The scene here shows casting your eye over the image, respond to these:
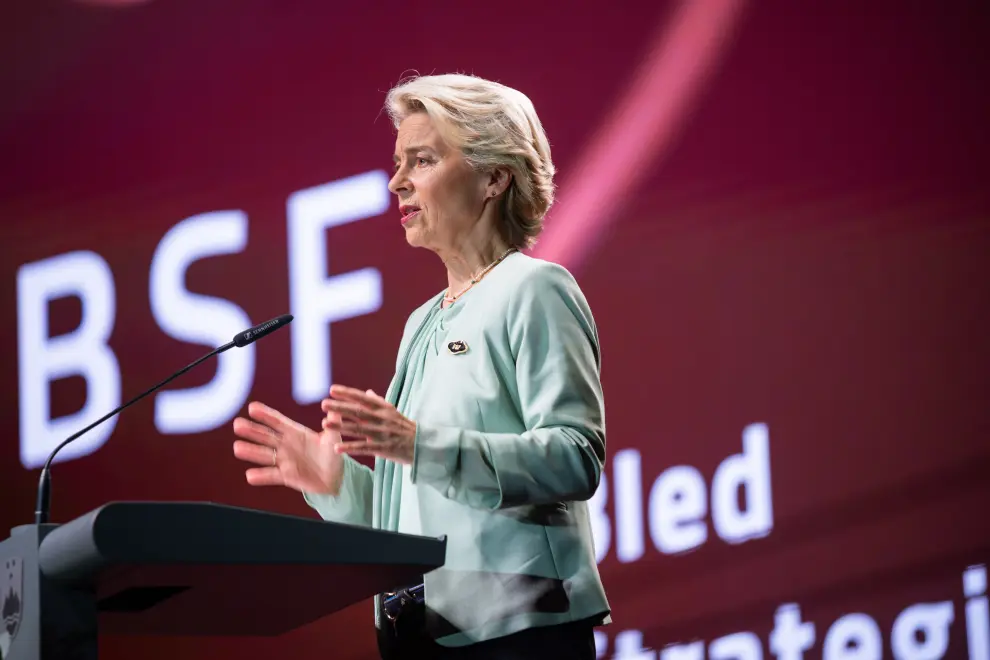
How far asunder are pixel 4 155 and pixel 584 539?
252 cm

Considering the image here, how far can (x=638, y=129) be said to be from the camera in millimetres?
3148

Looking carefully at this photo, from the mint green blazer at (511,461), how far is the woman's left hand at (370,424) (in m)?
0.02

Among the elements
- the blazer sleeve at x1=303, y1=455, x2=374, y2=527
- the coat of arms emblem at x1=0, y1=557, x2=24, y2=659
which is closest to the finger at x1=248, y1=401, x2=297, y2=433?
the blazer sleeve at x1=303, y1=455, x2=374, y2=527

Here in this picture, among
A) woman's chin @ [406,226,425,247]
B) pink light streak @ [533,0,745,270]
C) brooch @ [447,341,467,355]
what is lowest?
brooch @ [447,341,467,355]

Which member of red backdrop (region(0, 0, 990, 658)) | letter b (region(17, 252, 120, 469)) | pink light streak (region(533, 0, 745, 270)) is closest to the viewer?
red backdrop (region(0, 0, 990, 658))

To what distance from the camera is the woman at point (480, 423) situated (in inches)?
56.4

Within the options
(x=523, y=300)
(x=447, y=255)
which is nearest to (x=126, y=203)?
(x=447, y=255)

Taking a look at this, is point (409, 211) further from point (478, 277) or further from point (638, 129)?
point (638, 129)

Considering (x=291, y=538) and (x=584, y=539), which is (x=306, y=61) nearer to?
(x=584, y=539)

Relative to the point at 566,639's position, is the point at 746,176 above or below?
above

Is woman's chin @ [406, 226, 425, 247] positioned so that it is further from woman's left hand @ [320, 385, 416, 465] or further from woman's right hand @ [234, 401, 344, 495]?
woman's left hand @ [320, 385, 416, 465]

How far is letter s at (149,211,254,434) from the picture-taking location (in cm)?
322

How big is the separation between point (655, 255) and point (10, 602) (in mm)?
2176

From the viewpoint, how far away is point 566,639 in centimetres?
149
